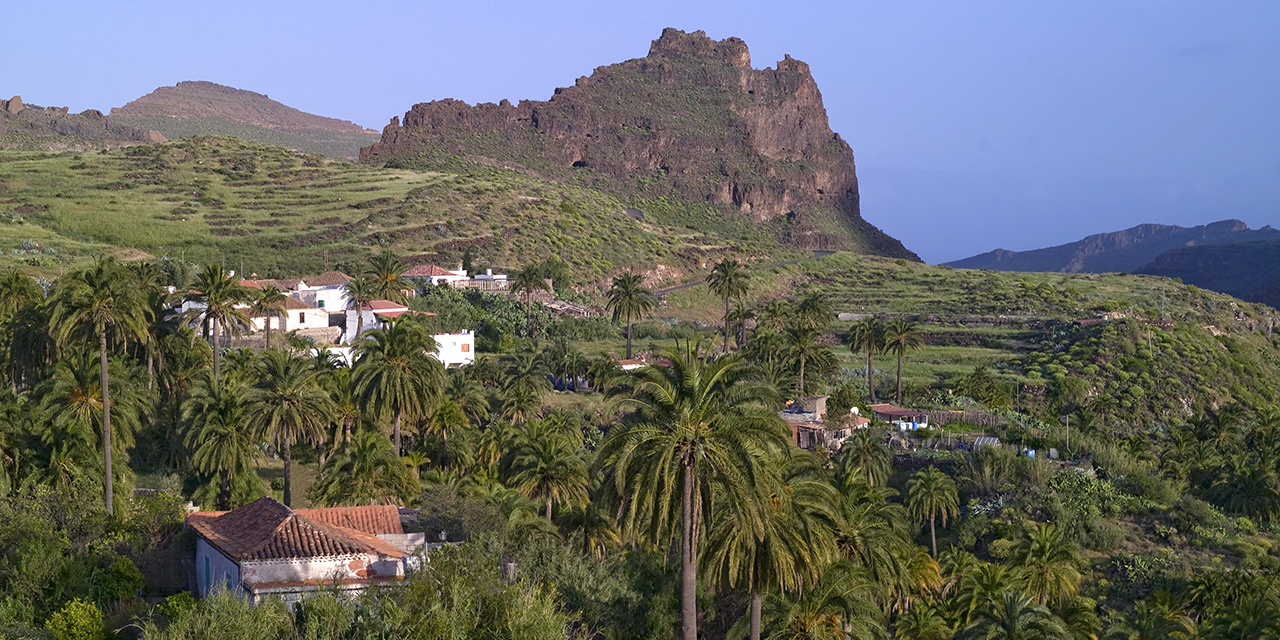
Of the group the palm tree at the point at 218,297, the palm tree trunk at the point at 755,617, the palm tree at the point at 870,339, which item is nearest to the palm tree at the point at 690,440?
the palm tree trunk at the point at 755,617

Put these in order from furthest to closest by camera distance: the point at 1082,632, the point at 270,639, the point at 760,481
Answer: the point at 1082,632 → the point at 760,481 → the point at 270,639

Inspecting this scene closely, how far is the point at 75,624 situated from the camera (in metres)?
23.2

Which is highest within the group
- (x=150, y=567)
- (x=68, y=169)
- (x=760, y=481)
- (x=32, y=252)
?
(x=68, y=169)

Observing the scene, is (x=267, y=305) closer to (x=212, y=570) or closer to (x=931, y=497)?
(x=931, y=497)

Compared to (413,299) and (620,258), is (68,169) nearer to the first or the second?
(620,258)

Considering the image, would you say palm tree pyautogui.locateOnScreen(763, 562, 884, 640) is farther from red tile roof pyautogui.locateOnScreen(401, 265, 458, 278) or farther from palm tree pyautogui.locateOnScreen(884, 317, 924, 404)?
red tile roof pyautogui.locateOnScreen(401, 265, 458, 278)

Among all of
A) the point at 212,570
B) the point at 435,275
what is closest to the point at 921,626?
the point at 212,570

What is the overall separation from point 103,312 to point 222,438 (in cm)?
641

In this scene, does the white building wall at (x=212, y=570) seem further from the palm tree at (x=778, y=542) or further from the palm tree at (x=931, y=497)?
the palm tree at (x=931, y=497)

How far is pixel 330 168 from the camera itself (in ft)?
531

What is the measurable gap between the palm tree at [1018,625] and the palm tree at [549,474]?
15762 millimetres

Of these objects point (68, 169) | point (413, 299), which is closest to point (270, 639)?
point (413, 299)

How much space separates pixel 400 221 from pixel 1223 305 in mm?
101362

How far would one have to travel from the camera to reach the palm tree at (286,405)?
42438 millimetres
